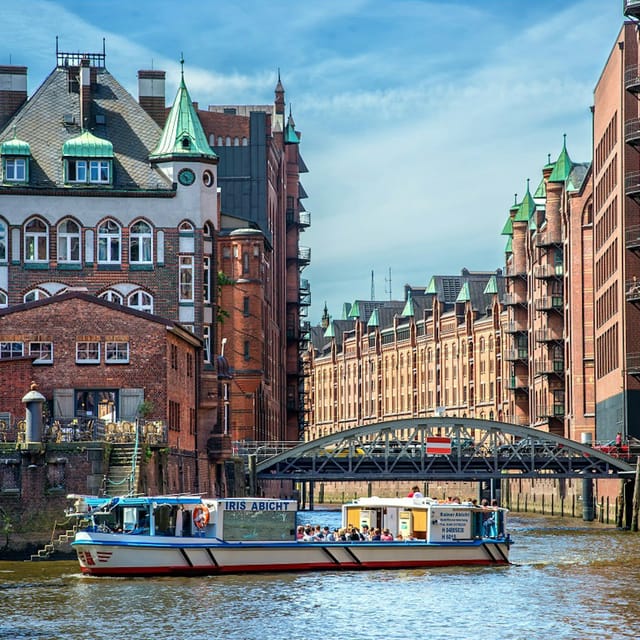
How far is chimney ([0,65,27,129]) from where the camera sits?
9806cm

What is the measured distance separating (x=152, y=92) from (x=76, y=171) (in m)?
11.9

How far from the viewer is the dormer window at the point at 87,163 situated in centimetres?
9144

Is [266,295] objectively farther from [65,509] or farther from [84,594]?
[84,594]

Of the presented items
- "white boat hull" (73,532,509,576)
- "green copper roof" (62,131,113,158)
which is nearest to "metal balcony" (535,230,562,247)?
"green copper roof" (62,131,113,158)

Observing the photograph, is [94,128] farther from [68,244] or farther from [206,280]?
[206,280]

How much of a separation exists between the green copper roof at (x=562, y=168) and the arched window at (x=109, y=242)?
72.2 metres

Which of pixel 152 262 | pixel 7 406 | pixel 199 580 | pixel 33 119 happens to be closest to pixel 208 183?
pixel 152 262

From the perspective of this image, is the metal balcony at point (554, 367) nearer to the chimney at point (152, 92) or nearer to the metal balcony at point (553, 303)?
the metal balcony at point (553, 303)

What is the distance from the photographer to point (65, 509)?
66.8 meters

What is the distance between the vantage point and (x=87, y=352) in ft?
250

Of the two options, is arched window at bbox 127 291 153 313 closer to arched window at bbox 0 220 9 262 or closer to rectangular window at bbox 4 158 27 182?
arched window at bbox 0 220 9 262

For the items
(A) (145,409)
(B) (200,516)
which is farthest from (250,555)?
(A) (145,409)

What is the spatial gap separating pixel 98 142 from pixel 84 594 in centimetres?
4246

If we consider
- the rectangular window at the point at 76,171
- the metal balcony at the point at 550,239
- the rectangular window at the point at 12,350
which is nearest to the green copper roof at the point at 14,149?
the rectangular window at the point at 76,171
